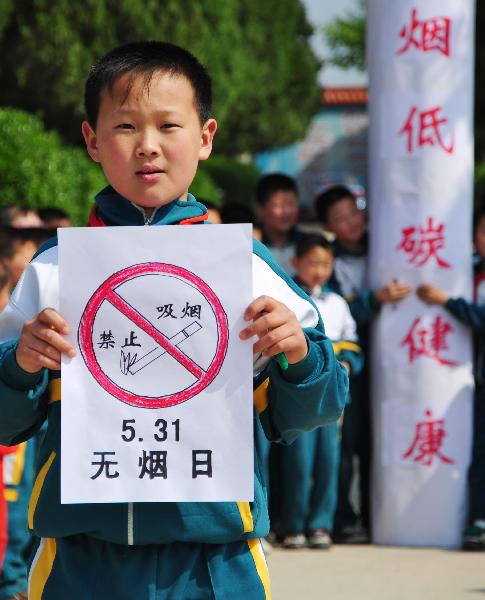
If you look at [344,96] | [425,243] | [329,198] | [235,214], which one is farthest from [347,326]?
[344,96]

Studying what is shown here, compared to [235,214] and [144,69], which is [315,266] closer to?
[235,214]

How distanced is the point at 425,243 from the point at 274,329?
3.87 meters

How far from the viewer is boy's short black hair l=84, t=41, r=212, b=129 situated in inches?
92.7

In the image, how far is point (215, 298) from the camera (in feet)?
7.26

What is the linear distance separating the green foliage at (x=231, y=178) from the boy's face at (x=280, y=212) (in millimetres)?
17566

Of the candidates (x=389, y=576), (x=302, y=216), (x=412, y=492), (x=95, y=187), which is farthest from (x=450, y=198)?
(x=302, y=216)

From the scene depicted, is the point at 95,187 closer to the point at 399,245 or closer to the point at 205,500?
the point at 399,245

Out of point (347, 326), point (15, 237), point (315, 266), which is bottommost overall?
point (347, 326)

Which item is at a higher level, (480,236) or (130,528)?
(480,236)

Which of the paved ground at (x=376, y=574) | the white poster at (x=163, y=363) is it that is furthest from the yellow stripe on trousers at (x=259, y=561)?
the paved ground at (x=376, y=574)

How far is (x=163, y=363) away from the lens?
2205 millimetres

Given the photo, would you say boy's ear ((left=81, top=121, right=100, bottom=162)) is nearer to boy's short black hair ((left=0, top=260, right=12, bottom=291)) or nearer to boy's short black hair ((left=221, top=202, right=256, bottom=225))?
boy's short black hair ((left=0, top=260, right=12, bottom=291))

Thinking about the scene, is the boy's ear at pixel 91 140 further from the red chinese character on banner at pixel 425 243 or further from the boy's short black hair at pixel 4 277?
the red chinese character on banner at pixel 425 243

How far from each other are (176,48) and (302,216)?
20.2 m
